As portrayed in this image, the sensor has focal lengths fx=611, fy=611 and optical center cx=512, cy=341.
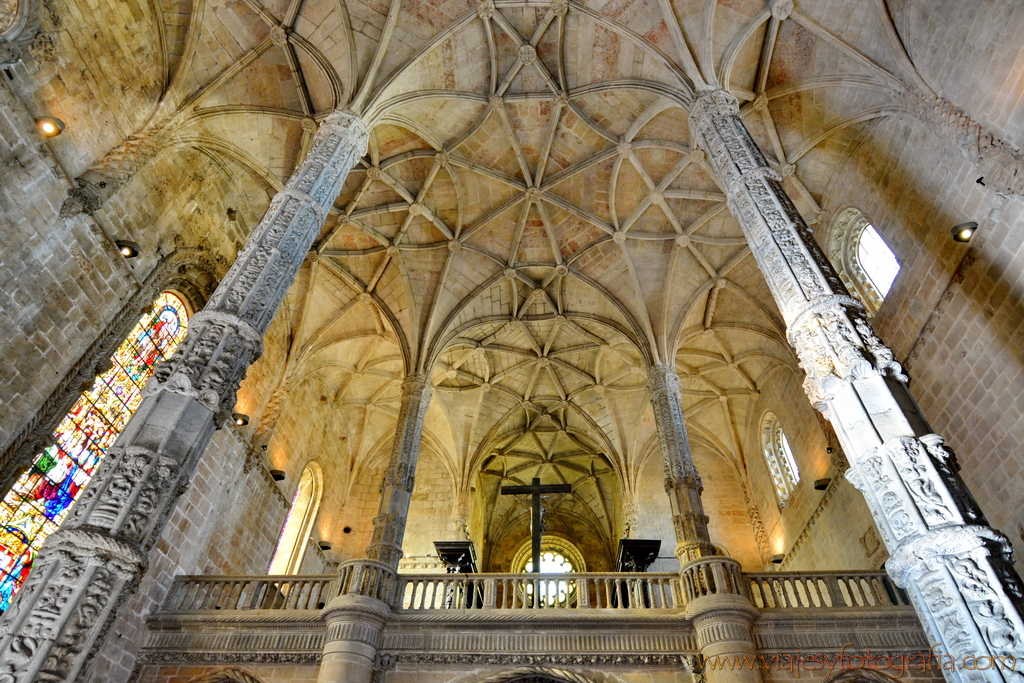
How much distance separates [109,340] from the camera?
1108 centimetres

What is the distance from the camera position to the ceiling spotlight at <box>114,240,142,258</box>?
1136 centimetres

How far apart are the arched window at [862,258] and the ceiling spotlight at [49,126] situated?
15.3 metres

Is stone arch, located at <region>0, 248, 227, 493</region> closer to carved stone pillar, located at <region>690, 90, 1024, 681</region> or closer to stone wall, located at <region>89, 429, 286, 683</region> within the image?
stone wall, located at <region>89, 429, 286, 683</region>

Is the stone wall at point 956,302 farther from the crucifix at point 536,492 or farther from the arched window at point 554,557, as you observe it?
the arched window at point 554,557

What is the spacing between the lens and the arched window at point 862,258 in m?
12.8

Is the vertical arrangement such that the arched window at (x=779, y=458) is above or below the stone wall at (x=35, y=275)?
above

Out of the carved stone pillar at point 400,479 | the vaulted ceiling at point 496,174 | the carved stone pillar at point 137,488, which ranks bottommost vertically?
the carved stone pillar at point 137,488

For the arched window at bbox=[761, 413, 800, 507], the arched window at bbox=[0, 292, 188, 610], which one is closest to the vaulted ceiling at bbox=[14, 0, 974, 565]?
the arched window at bbox=[761, 413, 800, 507]

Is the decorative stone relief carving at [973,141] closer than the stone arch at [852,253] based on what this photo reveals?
Yes

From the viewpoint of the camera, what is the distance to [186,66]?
41.5 ft

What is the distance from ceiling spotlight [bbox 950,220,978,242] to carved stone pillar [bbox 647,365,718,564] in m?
6.45

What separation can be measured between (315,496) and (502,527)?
9124 mm

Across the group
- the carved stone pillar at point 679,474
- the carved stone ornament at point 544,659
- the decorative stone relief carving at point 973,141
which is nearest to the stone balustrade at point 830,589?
the carved stone pillar at point 679,474

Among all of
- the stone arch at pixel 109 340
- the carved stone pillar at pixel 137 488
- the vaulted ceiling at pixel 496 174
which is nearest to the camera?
the carved stone pillar at pixel 137 488
